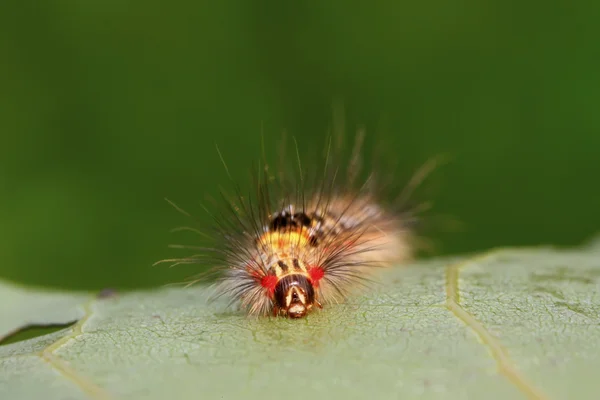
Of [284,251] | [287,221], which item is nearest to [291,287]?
[284,251]

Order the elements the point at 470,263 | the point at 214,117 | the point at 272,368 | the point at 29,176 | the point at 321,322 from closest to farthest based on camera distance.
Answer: the point at 272,368 < the point at 321,322 < the point at 470,263 < the point at 29,176 < the point at 214,117

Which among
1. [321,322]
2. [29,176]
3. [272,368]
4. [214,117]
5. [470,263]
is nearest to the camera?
[272,368]

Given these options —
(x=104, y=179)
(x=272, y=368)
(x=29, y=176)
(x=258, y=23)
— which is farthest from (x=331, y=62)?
(x=272, y=368)

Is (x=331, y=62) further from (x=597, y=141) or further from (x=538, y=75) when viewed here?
(x=597, y=141)

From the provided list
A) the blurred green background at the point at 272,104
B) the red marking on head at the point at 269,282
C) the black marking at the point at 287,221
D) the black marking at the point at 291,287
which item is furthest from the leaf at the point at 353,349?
the blurred green background at the point at 272,104

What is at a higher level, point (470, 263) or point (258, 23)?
point (258, 23)

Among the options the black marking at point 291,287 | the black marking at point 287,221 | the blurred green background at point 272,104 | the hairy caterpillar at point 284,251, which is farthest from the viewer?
the blurred green background at point 272,104

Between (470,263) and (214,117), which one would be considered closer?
(470,263)

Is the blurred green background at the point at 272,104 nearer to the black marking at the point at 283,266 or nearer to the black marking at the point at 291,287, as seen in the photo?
the black marking at the point at 283,266
